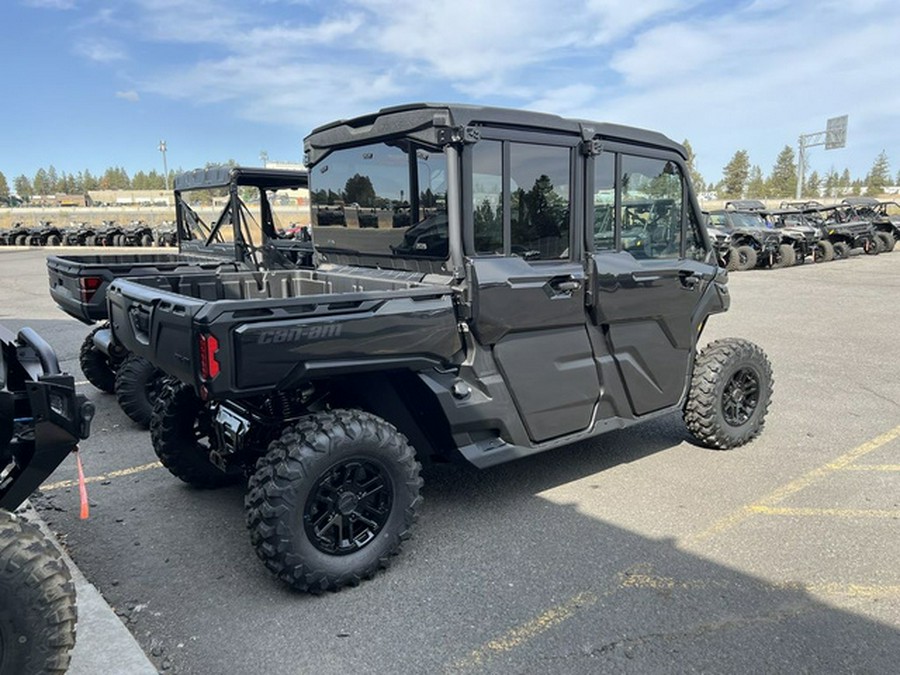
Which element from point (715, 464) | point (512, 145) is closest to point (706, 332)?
point (715, 464)

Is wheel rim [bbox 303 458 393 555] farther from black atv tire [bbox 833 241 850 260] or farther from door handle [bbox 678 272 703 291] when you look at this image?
black atv tire [bbox 833 241 850 260]

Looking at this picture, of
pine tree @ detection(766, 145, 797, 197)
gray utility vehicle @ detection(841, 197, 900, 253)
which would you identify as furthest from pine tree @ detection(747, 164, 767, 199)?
gray utility vehicle @ detection(841, 197, 900, 253)

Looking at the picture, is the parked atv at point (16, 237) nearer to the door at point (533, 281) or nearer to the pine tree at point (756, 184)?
the door at point (533, 281)

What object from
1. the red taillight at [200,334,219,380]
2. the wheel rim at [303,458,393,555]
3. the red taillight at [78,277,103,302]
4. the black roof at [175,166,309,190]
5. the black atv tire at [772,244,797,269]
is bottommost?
the wheel rim at [303,458,393,555]

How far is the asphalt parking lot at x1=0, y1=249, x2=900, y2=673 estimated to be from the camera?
2.85 meters

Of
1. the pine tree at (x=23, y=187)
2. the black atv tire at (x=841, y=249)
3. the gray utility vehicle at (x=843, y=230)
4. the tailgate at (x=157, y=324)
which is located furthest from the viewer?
the pine tree at (x=23, y=187)

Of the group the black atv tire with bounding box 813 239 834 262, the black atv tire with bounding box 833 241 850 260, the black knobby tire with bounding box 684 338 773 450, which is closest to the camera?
the black knobby tire with bounding box 684 338 773 450

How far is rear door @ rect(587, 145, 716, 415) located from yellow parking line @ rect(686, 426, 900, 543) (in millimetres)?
883

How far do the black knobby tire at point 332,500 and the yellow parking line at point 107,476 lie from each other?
1972mm

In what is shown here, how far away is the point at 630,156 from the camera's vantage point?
4.36m

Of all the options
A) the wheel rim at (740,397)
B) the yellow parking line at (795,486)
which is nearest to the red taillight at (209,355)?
the yellow parking line at (795,486)

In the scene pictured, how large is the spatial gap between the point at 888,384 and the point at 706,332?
10.4 feet

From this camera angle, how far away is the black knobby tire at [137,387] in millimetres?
5547

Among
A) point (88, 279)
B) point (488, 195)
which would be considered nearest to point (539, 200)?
point (488, 195)
